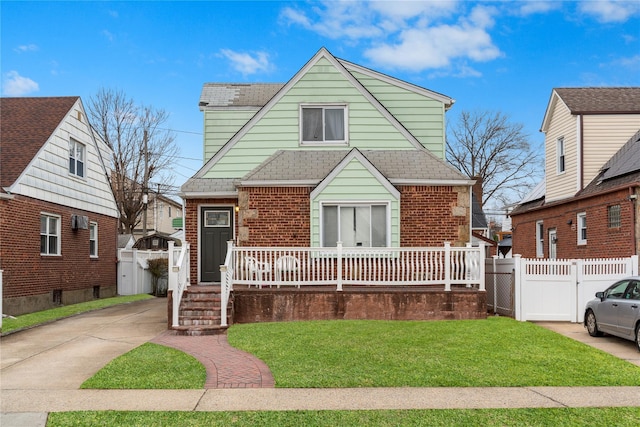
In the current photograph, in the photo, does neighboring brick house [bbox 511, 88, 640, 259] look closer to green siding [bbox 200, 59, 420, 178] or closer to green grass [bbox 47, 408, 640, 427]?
green siding [bbox 200, 59, 420, 178]

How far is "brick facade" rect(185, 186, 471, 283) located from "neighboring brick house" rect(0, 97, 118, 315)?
6.58 meters

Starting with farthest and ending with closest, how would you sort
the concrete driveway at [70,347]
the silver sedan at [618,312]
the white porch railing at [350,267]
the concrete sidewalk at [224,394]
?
A: the white porch railing at [350,267], the silver sedan at [618,312], the concrete driveway at [70,347], the concrete sidewalk at [224,394]

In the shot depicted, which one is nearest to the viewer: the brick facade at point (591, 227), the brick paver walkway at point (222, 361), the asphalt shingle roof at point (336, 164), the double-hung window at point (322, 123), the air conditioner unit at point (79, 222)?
the brick paver walkway at point (222, 361)

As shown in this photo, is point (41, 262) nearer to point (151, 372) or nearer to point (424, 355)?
point (151, 372)

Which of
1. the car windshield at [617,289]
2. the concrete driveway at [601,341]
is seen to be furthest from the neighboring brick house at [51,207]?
the car windshield at [617,289]

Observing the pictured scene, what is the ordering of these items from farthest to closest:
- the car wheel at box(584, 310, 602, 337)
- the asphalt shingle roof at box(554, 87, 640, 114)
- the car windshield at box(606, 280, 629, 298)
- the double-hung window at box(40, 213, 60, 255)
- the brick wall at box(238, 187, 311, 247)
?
the asphalt shingle roof at box(554, 87, 640, 114)
the double-hung window at box(40, 213, 60, 255)
the brick wall at box(238, 187, 311, 247)
the car wheel at box(584, 310, 602, 337)
the car windshield at box(606, 280, 629, 298)

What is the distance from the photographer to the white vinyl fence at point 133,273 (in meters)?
23.5

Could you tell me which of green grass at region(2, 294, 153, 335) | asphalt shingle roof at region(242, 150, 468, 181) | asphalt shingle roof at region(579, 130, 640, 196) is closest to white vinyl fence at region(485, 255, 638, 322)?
asphalt shingle roof at region(242, 150, 468, 181)

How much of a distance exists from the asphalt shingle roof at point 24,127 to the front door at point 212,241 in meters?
5.52

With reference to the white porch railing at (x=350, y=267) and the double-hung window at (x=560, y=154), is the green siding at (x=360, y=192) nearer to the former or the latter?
the white porch railing at (x=350, y=267)

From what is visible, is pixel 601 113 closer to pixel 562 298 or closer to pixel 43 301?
pixel 562 298

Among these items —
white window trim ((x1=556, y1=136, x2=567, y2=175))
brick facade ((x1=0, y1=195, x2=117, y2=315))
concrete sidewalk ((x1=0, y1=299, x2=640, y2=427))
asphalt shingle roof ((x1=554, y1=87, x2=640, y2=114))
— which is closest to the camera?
concrete sidewalk ((x1=0, y1=299, x2=640, y2=427))

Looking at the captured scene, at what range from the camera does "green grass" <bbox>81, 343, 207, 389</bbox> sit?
23.6 ft

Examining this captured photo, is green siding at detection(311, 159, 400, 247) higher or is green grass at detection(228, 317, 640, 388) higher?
green siding at detection(311, 159, 400, 247)
